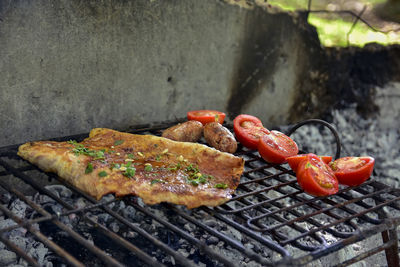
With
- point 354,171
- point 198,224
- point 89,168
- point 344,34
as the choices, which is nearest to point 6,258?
point 89,168

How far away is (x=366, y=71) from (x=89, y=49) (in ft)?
12.5

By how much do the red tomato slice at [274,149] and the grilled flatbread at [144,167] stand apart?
1.19 feet

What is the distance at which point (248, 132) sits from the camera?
353cm

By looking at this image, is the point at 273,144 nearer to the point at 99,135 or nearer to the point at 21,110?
the point at 99,135

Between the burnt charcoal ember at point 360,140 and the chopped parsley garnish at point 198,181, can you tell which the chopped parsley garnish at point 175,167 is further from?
the burnt charcoal ember at point 360,140

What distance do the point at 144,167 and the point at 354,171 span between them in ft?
4.44

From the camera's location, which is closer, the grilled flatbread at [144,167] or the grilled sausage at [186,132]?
the grilled flatbread at [144,167]

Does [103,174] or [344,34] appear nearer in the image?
[103,174]

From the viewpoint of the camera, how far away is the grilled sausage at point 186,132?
3414 millimetres

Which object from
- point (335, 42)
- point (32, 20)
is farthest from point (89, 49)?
point (335, 42)

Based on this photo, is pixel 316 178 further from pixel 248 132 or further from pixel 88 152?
pixel 88 152

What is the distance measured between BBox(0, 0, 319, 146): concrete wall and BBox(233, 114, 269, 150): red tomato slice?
1.03m

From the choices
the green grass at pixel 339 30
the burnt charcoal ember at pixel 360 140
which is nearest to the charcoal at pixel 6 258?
the burnt charcoal ember at pixel 360 140

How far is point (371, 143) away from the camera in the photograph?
5.77 meters
